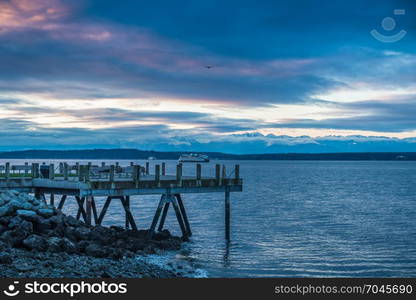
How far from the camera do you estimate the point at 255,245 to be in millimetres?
32812

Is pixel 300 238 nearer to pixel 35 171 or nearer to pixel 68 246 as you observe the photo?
pixel 35 171

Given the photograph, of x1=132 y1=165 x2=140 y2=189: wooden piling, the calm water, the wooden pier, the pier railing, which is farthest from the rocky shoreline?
the calm water

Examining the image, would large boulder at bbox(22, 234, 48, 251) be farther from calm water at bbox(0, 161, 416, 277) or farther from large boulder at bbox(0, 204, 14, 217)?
calm water at bbox(0, 161, 416, 277)

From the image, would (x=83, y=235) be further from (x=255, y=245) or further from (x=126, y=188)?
(x=255, y=245)

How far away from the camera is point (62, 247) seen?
22188 mm

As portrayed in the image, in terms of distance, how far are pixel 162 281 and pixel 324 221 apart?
99.3ft

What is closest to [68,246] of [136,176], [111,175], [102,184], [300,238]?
[102,184]

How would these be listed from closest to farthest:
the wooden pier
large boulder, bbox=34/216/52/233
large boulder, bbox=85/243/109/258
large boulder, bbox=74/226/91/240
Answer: large boulder, bbox=85/243/109/258 < large boulder, bbox=34/216/52/233 < large boulder, bbox=74/226/91/240 < the wooden pier

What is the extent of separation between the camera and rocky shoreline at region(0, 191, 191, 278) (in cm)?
1857

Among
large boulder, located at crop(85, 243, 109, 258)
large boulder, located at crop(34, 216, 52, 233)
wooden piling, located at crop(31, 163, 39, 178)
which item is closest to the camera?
large boulder, located at crop(85, 243, 109, 258)

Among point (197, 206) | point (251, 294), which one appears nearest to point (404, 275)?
point (251, 294)

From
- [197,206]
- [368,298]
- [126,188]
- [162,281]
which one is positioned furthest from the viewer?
[197,206]

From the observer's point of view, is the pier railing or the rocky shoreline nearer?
the rocky shoreline

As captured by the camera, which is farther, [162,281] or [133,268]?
[133,268]
